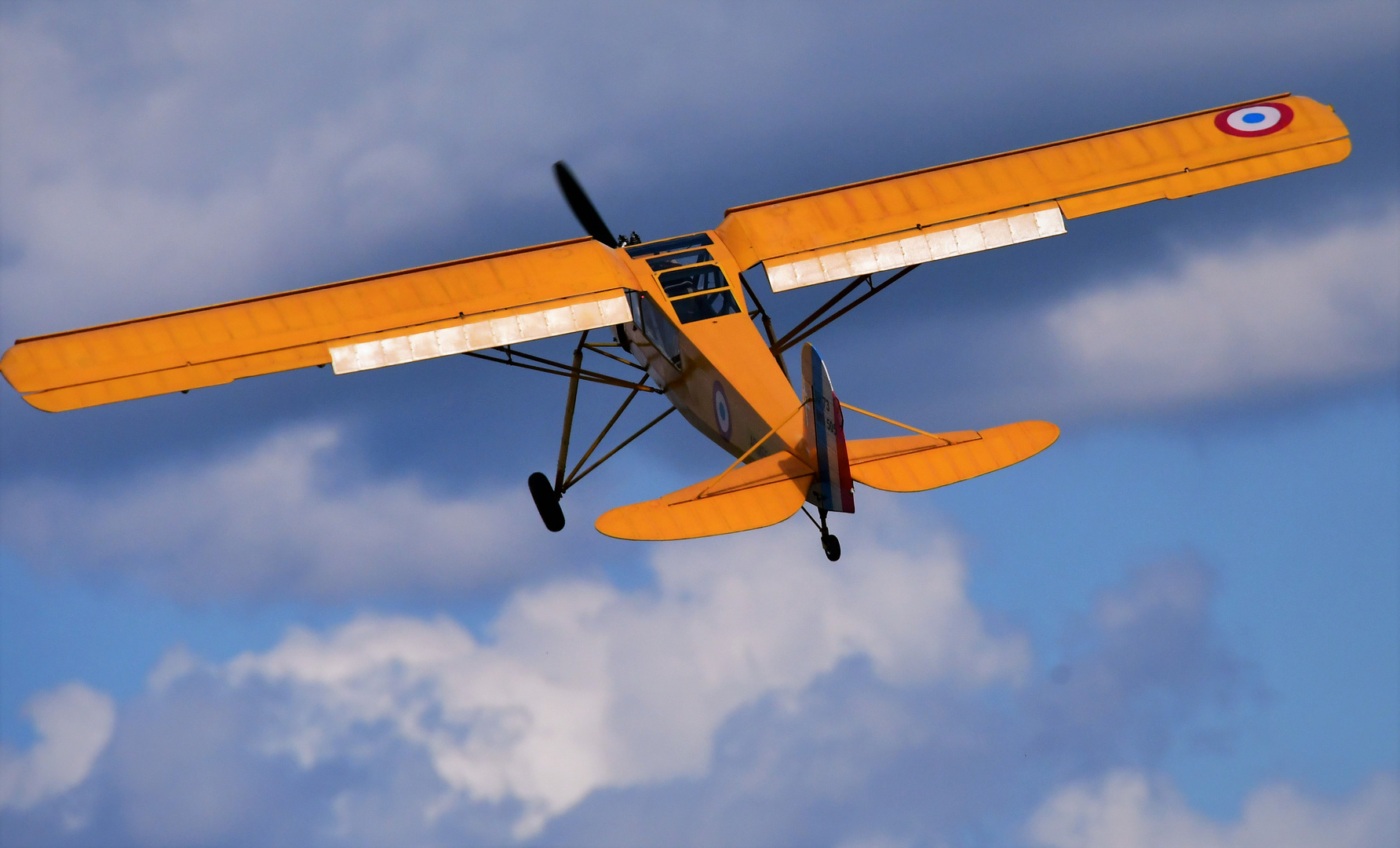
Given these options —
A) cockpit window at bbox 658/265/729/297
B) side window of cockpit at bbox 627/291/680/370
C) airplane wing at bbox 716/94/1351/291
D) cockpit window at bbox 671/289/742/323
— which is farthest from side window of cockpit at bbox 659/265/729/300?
airplane wing at bbox 716/94/1351/291

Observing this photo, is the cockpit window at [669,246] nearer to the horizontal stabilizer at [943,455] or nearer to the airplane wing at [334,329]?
the airplane wing at [334,329]

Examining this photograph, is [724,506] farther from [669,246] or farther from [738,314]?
[669,246]

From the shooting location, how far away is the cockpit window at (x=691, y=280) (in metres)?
19.2

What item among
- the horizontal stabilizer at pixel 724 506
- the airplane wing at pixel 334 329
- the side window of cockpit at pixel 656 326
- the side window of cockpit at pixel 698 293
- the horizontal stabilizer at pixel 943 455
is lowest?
the horizontal stabilizer at pixel 943 455

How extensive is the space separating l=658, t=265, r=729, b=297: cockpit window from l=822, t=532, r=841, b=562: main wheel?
452 cm

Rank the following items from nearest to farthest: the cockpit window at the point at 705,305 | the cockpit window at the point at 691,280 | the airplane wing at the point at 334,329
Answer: the airplane wing at the point at 334,329 → the cockpit window at the point at 705,305 → the cockpit window at the point at 691,280

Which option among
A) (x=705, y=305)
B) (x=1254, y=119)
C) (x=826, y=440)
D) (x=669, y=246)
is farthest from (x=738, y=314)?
(x=1254, y=119)

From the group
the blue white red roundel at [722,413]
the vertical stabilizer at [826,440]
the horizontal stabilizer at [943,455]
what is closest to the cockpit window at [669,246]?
the blue white red roundel at [722,413]

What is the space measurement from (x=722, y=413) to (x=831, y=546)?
3014mm

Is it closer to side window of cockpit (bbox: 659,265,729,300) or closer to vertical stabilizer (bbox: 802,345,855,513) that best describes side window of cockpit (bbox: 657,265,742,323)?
side window of cockpit (bbox: 659,265,729,300)

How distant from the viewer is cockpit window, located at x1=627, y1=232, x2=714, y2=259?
19.7 metres

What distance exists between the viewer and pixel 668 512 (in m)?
14.9

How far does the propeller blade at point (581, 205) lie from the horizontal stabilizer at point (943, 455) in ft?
27.8

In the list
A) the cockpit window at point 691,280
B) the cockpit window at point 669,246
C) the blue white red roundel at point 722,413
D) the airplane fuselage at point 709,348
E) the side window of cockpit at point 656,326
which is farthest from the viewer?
the cockpit window at point 669,246
